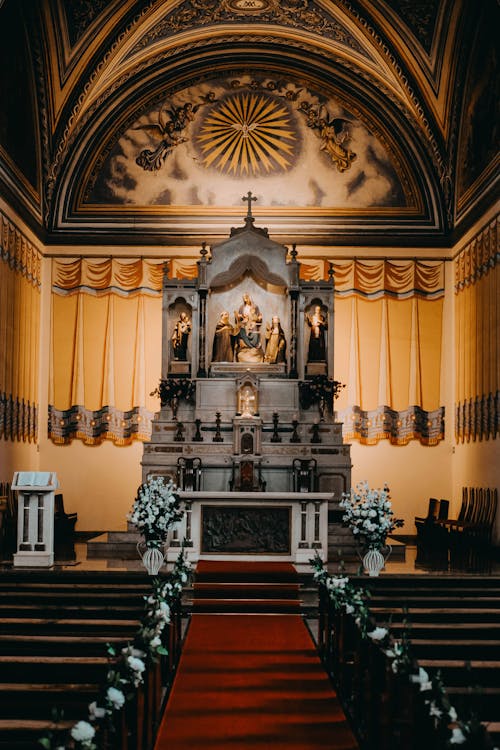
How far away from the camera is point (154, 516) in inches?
433

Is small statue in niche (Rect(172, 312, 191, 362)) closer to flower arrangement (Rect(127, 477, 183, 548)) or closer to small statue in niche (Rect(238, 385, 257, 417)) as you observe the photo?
small statue in niche (Rect(238, 385, 257, 417))

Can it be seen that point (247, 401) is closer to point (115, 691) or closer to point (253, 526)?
point (253, 526)

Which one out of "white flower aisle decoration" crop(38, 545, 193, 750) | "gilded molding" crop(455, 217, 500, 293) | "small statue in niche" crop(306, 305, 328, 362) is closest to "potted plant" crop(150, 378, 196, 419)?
"small statue in niche" crop(306, 305, 328, 362)

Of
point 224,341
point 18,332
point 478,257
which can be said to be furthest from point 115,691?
point 478,257

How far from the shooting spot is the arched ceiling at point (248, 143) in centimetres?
1923

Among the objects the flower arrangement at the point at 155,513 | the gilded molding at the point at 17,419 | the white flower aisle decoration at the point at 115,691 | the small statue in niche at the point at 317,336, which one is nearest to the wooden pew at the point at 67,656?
the white flower aisle decoration at the point at 115,691

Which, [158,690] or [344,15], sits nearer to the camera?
[158,690]

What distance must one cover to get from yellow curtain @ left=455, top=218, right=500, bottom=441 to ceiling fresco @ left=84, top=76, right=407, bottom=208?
2.75 meters

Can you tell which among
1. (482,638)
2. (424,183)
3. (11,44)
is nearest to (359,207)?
(424,183)

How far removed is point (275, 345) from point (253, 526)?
503 centimetres

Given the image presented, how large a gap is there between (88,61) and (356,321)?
7616 mm

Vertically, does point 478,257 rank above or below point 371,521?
above

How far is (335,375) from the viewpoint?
63.8ft

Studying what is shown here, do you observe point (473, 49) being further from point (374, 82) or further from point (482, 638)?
point (482, 638)
